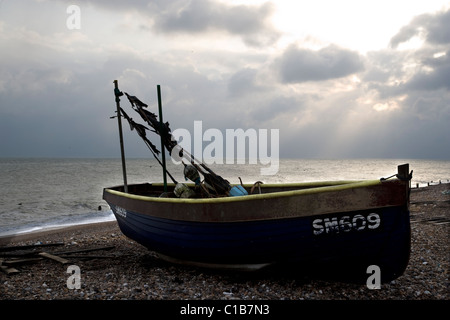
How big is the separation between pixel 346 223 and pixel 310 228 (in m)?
0.65

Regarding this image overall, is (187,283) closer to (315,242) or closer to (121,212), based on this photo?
(315,242)

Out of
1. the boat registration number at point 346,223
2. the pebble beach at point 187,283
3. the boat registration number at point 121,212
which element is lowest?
the pebble beach at point 187,283

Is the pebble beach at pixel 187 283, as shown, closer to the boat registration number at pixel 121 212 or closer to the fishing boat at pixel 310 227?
the fishing boat at pixel 310 227

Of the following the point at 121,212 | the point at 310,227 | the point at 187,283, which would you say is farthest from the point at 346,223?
the point at 121,212

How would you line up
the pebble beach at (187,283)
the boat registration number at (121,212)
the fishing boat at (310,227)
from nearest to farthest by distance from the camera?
the fishing boat at (310,227), the pebble beach at (187,283), the boat registration number at (121,212)

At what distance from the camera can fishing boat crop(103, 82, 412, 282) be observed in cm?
591

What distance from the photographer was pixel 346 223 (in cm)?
601

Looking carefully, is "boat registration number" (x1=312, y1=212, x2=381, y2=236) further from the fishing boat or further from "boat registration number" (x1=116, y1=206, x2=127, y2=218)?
"boat registration number" (x1=116, y1=206, x2=127, y2=218)

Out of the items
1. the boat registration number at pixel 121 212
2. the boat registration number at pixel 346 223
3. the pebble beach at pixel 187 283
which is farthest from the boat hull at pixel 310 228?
the boat registration number at pixel 121 212

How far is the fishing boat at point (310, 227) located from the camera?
591 cm

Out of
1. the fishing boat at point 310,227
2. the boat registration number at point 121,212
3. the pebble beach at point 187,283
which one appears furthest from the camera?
the boat registration number at point 121,212

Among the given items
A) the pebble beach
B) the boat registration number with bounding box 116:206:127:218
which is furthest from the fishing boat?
the boat registration number with bounding box 116:206:127:218
